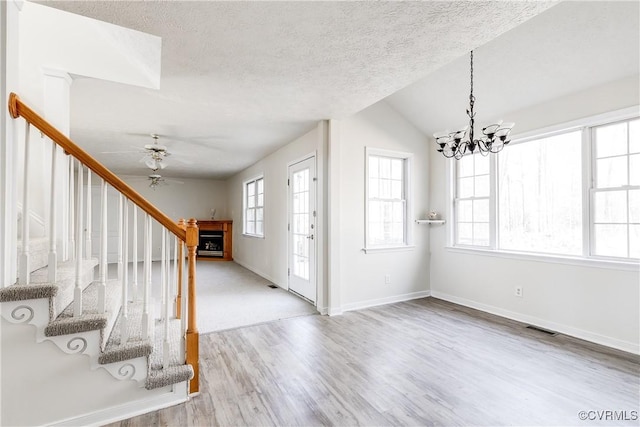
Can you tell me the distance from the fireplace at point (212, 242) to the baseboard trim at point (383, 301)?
5.46 m

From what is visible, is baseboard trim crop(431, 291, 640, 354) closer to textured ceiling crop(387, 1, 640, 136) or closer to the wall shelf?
the wall shelf

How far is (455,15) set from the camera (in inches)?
71.9

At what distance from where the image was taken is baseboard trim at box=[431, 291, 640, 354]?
2.73 metres

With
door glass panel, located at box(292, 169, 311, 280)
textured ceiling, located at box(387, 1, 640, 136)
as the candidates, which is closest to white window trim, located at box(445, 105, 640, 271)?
textured ceiling, located at box(387, 1, 640, 136)

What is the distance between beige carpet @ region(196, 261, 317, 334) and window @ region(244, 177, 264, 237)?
1.16 metres

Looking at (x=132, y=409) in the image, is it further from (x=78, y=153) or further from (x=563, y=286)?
(x=563, y=286)

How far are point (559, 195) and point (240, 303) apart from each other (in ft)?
13.6

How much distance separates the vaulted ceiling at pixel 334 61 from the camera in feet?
5.90

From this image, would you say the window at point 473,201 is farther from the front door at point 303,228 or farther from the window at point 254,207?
the window at point 254,207

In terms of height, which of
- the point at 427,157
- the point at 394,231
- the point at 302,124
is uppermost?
the point at 302,124

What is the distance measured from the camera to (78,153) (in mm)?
1778

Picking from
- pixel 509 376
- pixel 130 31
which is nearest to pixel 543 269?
pixel 509 376

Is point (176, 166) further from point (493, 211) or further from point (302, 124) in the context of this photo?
point (493, 211)

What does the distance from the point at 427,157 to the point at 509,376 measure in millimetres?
3208
